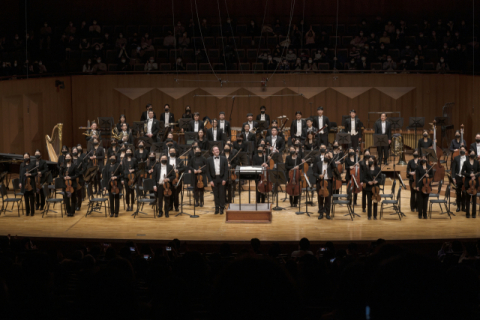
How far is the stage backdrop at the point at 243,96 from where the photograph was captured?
17.0m

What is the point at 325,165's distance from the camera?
10805mm

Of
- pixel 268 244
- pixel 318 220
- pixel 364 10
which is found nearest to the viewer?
pixel 268 244

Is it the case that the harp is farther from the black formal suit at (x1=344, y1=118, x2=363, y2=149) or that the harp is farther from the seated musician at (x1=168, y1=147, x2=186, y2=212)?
the black formal suit at (x1=344, y1=118, x2=363, y2=149)

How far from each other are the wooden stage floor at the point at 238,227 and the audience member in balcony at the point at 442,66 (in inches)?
282

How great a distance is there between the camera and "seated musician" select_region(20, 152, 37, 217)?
436 inches

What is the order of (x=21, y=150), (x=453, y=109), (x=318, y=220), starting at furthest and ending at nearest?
1. (x=453, y=109)
2. (x=21, y=150)
3. (x=318, y=220)

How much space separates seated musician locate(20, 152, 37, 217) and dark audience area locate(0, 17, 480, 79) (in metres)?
6.13

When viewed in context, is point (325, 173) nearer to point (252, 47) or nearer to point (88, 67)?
point (252, 47)

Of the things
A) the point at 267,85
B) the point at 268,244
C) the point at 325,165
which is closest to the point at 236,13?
the point at 267,85

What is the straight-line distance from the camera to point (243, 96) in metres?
18.0

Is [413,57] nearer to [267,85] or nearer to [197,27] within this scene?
[267,85]

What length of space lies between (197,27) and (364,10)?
6228mm

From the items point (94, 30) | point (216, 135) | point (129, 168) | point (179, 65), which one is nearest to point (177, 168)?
point (129, 168)

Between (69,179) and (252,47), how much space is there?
359 inches
